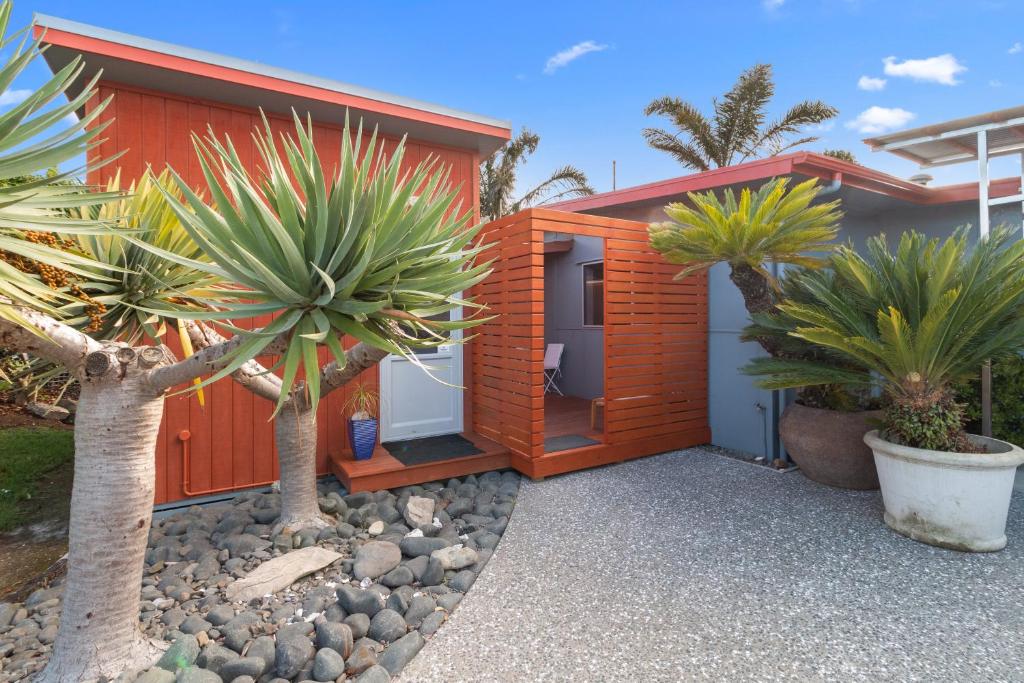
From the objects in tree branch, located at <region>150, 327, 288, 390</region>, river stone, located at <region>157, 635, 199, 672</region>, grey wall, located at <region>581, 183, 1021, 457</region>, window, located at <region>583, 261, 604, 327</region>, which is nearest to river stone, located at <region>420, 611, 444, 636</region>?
river stone, located at <region>157, 635, 199, 672</region>

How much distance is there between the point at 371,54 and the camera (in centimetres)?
1198

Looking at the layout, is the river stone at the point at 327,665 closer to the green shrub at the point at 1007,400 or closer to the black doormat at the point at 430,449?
the black doormat at the point at 430,449

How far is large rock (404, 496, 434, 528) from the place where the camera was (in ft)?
12.6

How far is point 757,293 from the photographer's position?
188 inches

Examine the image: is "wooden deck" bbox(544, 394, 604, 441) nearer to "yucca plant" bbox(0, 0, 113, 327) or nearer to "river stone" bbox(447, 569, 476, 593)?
"river stone" bbox(447, 569, 476, 593)

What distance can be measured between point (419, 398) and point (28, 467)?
170 inches

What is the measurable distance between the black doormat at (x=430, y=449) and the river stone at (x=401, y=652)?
2.16 m

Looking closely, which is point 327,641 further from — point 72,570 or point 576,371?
point 576,371

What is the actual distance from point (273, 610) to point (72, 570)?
0.94 m

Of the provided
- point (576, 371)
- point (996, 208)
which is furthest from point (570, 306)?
point (996, 208)

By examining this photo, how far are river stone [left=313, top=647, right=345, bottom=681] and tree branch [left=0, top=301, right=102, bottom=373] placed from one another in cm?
164

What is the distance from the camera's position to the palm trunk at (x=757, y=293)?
4723mm

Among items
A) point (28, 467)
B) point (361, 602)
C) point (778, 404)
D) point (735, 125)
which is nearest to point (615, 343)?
point (778, 404)

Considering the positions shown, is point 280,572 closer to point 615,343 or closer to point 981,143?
point 615,343
